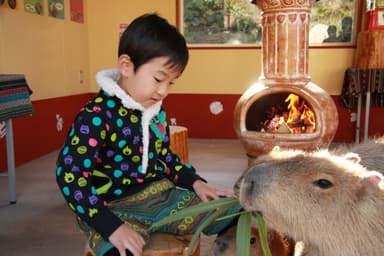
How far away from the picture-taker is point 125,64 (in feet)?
4.08

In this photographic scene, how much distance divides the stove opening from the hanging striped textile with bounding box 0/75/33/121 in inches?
69.2

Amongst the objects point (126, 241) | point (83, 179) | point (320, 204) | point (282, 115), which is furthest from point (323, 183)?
point (282, 115)

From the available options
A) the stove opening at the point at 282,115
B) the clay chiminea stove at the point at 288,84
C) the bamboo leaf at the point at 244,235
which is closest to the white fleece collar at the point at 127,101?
the bamboo leaf at the point at 244,235

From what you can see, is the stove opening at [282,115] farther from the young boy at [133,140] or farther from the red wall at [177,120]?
the young boy at [133,140]

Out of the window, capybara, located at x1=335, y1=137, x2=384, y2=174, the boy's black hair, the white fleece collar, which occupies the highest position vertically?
the window

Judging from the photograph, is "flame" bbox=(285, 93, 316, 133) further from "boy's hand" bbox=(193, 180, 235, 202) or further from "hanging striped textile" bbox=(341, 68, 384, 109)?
"boy's hand" bbox=(193, 180, 235, 202)

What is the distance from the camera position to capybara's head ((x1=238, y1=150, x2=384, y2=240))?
0.82m

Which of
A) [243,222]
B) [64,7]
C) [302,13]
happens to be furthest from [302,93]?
[64,7]

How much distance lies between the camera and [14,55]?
353cm

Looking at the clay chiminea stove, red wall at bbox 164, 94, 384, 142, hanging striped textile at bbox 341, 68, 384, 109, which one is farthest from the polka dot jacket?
red wall at bbox 164, 94, 384, 142

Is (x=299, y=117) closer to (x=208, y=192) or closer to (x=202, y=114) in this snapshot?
(x=202, y=114)

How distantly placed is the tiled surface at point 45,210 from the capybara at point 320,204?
1.21m

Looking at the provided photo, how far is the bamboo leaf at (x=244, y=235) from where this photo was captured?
923 millimetres

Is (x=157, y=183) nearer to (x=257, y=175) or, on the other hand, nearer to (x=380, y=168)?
(x=257, y=175)
